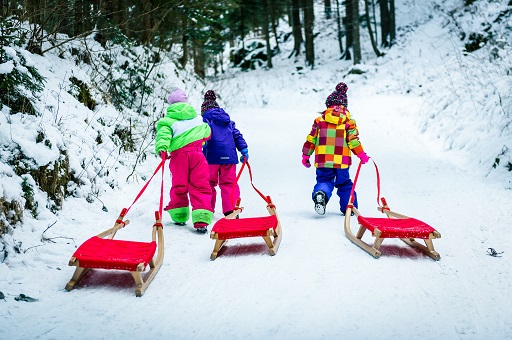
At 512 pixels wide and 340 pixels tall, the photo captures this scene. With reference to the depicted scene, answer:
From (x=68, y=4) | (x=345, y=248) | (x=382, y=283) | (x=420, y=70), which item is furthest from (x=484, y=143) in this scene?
(x=420, y=70)

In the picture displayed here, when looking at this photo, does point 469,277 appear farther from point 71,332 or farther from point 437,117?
point 437,117

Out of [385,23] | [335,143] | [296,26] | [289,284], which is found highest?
[296,26]

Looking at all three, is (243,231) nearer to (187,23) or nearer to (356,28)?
(187,23)

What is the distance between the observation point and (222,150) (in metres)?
6.08

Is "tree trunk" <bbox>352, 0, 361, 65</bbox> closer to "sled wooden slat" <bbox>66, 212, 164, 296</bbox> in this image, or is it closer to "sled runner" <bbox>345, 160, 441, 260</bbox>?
"sled runner" <bbox>345, 160, 441, 260</bbox>

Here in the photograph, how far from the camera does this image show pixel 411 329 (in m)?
3.00

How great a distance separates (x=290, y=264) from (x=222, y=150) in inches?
91.5

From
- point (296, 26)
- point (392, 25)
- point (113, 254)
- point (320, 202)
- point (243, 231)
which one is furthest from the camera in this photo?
point (296, 26)

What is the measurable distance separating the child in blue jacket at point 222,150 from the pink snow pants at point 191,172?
1.48 feet

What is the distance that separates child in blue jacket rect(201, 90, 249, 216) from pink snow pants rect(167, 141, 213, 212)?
452mm

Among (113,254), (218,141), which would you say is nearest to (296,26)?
(218,141)

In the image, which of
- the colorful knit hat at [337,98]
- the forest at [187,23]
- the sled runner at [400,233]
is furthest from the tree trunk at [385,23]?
the sled runner at [400,233]

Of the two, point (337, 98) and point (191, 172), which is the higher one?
point (337, 98)

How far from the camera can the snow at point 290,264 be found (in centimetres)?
307
